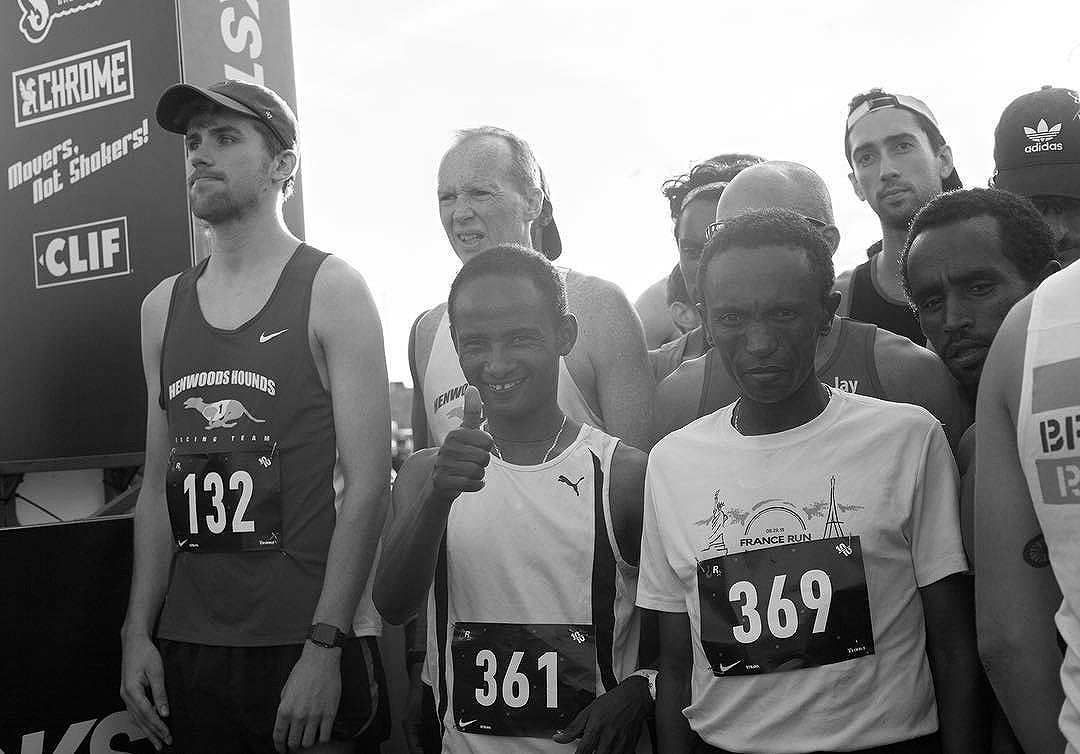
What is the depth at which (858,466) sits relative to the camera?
2.08 meters

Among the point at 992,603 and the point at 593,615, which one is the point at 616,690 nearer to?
the point at 593,615

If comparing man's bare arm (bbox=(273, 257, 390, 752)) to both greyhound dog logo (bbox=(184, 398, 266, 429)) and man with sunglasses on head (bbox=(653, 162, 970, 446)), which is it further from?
man with sunglasses on head (bbox=(653, 162, 970, 446))

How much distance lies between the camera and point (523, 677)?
7.47 feet

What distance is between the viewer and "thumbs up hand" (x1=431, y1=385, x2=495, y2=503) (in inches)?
83.7

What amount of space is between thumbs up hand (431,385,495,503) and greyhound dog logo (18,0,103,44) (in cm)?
298

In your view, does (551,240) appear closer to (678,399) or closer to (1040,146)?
(678,399)

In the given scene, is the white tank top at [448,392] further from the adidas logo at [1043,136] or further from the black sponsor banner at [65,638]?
the adidas logo at [1043,136]

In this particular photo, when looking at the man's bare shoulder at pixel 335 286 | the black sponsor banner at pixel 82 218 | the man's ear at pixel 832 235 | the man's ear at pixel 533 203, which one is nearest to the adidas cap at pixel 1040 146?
the man's ear at pixel 832 235

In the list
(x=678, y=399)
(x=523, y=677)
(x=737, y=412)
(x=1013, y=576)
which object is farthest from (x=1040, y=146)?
(x=523, y=677)

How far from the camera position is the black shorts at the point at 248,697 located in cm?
269

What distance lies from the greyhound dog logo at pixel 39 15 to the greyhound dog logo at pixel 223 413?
7.24ft

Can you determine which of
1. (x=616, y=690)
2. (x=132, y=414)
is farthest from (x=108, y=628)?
(x=616, y=690)

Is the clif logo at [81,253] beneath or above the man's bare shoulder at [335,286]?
above

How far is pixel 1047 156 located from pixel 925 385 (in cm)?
121
